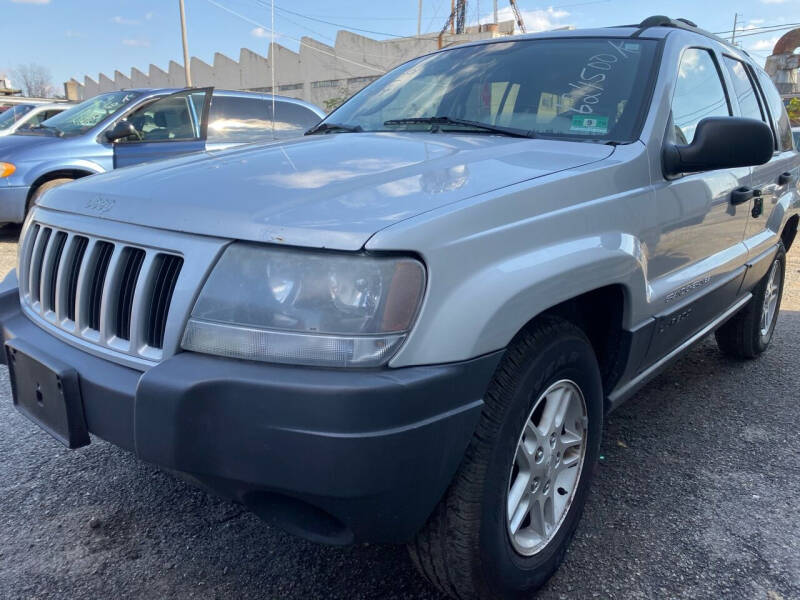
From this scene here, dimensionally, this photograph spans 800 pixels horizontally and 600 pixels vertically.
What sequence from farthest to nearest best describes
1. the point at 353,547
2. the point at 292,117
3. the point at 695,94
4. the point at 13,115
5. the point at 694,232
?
the point at 13,115, the point at 292,117, the point at 695,94, the point at 694,232, the point at 353,547

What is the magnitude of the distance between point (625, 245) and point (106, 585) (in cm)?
187

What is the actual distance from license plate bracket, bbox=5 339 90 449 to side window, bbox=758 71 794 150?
3.87 metres

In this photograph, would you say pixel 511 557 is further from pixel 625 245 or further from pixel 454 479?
pixel 625 245

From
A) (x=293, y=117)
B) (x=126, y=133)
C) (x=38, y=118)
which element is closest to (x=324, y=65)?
(x=38, y=118)

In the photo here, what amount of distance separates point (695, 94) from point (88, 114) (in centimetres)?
651

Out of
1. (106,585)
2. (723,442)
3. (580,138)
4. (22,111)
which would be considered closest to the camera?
(106,585)

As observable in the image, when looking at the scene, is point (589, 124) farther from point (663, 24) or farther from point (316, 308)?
point (316, 308)

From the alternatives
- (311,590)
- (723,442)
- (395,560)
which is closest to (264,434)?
(311,590)

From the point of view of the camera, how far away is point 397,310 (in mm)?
1429

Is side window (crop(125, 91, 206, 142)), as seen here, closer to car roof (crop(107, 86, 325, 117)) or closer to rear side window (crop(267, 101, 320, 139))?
car roof (crop(107, 86, 325, 117))

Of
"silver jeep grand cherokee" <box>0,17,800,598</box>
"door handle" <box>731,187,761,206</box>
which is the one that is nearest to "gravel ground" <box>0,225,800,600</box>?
"silver jeep grand cherokee" <box>0,17,800,598</box>

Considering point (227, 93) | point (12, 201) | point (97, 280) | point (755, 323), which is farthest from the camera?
point (227, 93)

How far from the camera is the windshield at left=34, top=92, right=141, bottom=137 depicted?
22.9 ft

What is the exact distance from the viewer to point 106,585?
1.95 m
